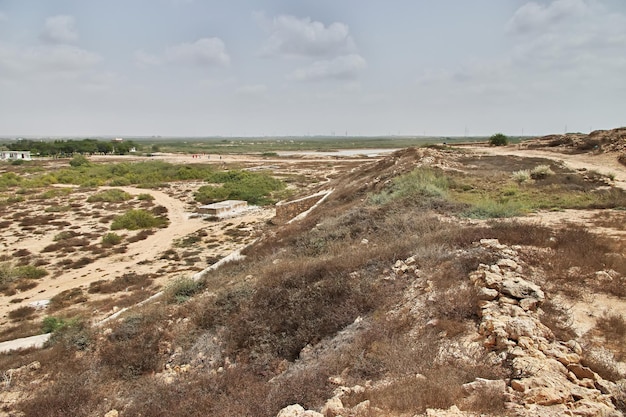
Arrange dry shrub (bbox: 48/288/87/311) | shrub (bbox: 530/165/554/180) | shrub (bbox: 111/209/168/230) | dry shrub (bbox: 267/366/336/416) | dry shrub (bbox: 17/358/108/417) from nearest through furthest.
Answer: dry shrub (bbox: 267/366/336/416) → dry shrub (bbox: 17/358/108/417) → dry shrub (bbox: 48/288/87/311) → shrub (bbox: 530/165/554/180) → shrub (bbox: 111/209/168/230)

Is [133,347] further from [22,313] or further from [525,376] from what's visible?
[22,313]

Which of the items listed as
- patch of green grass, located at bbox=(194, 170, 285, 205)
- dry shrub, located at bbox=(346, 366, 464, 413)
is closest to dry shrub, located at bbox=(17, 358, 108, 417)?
dry shrub, located at bbox=(346, 366, 464, 413)

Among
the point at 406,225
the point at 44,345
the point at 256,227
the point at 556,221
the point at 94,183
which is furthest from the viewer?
the point at 94,183

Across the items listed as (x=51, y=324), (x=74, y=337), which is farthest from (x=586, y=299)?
(x=51, y=324)

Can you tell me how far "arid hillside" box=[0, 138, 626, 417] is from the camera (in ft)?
13.4

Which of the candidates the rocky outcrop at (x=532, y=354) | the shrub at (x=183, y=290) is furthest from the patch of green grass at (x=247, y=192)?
the rocky outcrop at (x=532, y=354)

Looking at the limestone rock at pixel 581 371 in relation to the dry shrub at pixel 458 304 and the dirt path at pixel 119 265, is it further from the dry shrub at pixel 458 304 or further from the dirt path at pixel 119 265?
the dirt path at pixel 119 265

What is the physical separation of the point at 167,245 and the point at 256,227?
557cm

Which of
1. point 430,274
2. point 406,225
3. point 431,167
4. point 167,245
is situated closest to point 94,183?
point 167,245

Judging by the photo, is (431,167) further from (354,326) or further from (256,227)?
(354,326)

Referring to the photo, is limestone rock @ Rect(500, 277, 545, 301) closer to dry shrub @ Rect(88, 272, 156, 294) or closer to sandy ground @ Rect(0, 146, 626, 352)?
sandy ground @ Rect(0, 146, 626, 352)

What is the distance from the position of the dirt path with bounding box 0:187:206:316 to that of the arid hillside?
3.86m

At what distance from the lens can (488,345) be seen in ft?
15.5

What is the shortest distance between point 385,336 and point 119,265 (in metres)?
15.3
